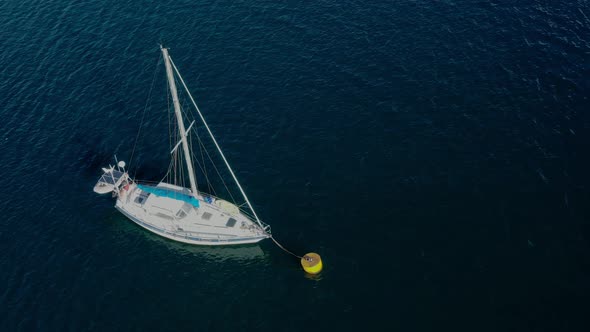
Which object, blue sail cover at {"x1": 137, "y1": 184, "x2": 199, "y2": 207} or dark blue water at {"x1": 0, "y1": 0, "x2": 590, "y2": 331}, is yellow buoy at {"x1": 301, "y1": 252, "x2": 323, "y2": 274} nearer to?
dark blue water at {"x1": 0, "y1": 0, "x2": 590, "y2": 331}

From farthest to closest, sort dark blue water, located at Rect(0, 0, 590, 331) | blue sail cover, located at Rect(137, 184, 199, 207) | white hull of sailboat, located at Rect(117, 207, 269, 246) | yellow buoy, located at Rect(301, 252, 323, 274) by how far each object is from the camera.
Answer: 1. blue sail cover, located at Rect(137, 184, 199, 207)
2. white hull of sailboat, located at Rect(117, 207, 269, 246)
3. yellow buoy, located at Rect(301, 252, 323, 274)
4. dark blue water, located at Rect(0, 0, 590, 331)

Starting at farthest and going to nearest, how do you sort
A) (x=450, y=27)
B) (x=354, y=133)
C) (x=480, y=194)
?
1. (x=450, y=27)
2. (x=354, y=133)
3. (x=480, y=194)

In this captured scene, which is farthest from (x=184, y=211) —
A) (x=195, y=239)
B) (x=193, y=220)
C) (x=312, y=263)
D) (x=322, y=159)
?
(x=322, y=159)

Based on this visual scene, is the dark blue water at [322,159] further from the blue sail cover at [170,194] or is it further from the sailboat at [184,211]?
the blue sail cover at [170,194]

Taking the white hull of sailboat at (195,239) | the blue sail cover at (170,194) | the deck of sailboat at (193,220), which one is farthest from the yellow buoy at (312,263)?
the blue sail cover at (170,194)

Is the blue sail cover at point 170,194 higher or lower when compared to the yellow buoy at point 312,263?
higher

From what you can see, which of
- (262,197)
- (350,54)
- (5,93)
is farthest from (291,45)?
(5,93)

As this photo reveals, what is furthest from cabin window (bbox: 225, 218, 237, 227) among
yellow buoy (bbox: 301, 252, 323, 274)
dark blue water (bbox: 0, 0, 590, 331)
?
yellow buoy (bbox: 301, 252, 323, 274)

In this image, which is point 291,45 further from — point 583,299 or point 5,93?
point 583,299

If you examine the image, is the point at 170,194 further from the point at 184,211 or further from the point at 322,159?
the point at 322,159
